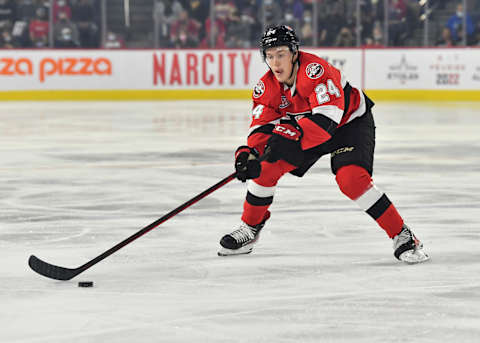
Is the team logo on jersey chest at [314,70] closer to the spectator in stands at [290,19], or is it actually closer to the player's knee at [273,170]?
the player's knee at [273,170]

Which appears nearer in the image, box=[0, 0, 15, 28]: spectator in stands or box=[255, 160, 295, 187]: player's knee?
box=[255, 160, 295, 187]: player's knee

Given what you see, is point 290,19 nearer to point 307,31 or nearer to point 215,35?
point 307,31

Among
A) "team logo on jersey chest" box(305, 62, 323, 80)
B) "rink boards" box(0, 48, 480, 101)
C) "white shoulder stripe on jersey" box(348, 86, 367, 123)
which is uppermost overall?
"team logo on jersey chest" box(305, 62, 323, 80)

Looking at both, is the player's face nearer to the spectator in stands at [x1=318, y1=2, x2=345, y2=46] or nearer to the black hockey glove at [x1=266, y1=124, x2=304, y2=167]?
the black hockey glove at [x1=266, y1=124, x2=304, y2=167]

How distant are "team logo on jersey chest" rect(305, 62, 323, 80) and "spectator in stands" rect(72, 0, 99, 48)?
44.7 feet

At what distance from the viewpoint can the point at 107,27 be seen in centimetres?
1770

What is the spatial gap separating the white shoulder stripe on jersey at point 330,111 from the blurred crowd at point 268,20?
1373cm

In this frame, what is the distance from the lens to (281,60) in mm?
4203

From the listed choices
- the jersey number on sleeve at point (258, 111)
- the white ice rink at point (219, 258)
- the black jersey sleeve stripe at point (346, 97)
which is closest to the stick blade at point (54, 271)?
the white ice rink at point (219, 258)

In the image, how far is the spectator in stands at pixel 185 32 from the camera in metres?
17.8

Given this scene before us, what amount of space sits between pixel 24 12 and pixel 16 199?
39.2ft

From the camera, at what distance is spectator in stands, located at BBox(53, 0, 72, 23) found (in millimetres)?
17594

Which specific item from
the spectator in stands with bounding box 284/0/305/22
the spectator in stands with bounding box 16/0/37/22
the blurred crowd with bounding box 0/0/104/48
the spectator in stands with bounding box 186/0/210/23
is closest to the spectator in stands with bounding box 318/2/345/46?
the spectator in stands with bounding box 284/0/305/22

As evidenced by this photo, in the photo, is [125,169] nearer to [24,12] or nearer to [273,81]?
[273,81]
